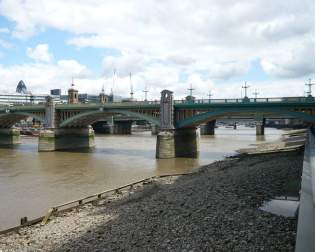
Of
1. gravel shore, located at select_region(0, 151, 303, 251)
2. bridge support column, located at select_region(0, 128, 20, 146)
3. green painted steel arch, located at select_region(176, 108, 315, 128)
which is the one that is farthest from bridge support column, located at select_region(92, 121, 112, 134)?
gravel shore, located at select_region(0, 151, 303, 251)

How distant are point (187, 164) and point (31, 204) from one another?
22315mm

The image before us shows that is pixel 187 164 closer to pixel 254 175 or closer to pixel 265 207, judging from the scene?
pixel 254 175

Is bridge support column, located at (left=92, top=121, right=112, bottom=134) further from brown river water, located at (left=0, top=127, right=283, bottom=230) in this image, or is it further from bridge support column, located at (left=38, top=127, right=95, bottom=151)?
brown river water, located at (left=0, top=127, right=283, bottom=230)

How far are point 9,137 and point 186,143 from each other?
44517 millimetres

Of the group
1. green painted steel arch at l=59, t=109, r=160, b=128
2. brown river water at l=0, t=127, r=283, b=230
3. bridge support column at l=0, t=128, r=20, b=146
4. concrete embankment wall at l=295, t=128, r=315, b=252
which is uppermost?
green painted steel arch at l=59, t=109, r=160, b=128

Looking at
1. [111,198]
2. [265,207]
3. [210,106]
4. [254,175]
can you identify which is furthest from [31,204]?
[210,106]

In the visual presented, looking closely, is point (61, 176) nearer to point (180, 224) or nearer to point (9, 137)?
point (180, 224)

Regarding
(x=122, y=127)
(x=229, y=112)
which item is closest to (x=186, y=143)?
(x=229, y=112)

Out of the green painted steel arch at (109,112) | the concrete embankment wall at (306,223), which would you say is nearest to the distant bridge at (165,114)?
the green painted steel arch at (109,112)

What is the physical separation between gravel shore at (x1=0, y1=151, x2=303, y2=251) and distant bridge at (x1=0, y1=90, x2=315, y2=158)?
24.6m

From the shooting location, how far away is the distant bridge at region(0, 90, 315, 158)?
44219mm

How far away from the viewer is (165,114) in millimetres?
49438

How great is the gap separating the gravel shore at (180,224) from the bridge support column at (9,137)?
63470mm

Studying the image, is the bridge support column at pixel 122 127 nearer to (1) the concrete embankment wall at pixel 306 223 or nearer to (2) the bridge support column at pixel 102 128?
(2) the bridge support column at pixel 102 128
